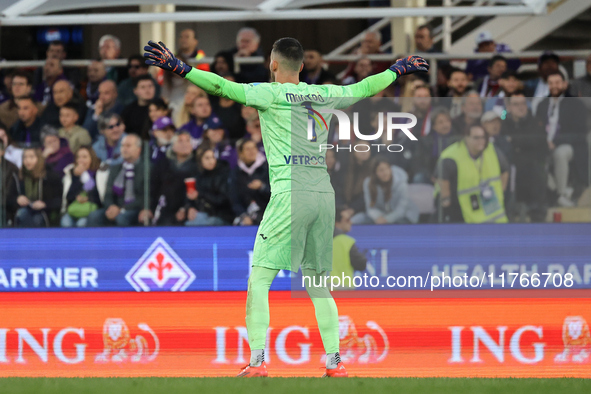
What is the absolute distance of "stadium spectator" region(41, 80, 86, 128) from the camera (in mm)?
8562

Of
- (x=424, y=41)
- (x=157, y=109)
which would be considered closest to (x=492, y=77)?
(x=424, y=41)

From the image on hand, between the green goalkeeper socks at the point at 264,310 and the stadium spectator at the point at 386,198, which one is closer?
the green goalkeeper socks at the point at 264,310

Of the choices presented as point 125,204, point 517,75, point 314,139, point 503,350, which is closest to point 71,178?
point 125,204

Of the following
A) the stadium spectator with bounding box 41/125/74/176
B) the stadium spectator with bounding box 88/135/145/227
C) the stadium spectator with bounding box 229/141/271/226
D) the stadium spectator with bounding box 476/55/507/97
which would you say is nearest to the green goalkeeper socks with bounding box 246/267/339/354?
the stadium spectator with bounding box 229/141/271/226

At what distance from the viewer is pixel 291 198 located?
5.15m

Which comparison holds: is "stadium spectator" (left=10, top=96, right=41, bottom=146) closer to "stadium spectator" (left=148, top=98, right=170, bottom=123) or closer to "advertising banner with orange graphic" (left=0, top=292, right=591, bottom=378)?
"stadium spectator" (left=148, top=98, right=170, bottom=123)

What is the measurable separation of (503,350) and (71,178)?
3678mm

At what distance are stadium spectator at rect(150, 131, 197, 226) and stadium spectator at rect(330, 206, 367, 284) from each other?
4.15ft

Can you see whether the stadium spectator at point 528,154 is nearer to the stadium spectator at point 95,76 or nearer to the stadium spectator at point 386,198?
the stadium spectator at point 386,198

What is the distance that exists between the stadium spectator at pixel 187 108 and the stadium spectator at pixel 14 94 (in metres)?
1.32

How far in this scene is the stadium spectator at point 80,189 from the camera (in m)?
7.40

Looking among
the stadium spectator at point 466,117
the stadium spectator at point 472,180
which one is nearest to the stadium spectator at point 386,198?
the stadium spectator at point 472,180

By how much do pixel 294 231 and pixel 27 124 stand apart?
13.7ft

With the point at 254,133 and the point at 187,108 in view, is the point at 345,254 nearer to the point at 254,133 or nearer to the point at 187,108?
the point at 254,133
